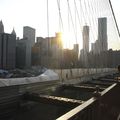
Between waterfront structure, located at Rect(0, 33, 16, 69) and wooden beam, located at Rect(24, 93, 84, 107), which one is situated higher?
waterfront structure, located at Rect(0, 33, 16, 69)

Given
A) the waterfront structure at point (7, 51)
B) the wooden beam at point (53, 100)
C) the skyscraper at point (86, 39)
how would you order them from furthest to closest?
the skyscraper at point (86, 39) < the waterfront structure at point (7, 51) < the wooden beam at point (53, 100)

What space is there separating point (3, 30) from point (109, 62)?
15346mm

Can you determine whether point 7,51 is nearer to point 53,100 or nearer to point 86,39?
point 86,39

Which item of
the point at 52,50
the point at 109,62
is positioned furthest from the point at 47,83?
the point at 109,62

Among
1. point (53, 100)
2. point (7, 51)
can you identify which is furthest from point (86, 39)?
point (53, 100)

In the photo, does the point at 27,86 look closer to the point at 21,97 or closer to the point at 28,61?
the point at 21,97

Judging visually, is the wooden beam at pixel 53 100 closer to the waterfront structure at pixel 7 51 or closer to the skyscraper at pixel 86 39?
the waterfront structure at pixel 7 51

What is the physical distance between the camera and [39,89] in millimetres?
7102

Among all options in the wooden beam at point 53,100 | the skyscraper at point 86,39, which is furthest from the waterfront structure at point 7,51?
the wooden beam at point 53,100

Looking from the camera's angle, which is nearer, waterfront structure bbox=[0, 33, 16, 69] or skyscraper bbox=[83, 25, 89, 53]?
waterfront structure bbox=[0, 33, 16, 69]

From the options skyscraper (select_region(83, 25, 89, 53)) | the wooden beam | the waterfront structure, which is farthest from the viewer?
skyscraper (select_region(83, 25, 89, 53))

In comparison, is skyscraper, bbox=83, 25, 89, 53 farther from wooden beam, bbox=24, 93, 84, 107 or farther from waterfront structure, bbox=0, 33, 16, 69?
wooden beam, bbox=24, 93, 84, 107

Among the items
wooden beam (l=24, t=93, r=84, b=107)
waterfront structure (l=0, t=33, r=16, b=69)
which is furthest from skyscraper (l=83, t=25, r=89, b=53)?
wooden beam (l=24, t=93, r=84, b=107)

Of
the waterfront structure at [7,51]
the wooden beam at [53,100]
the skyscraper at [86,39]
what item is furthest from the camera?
the skyscraper at [86,39]
